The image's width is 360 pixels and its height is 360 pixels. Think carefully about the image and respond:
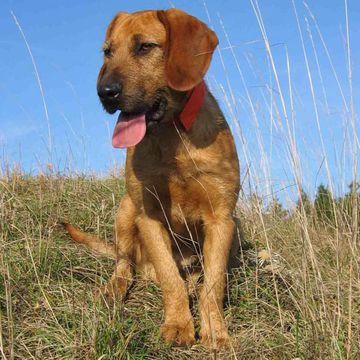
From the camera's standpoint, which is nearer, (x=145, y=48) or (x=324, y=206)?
(x=145, y=48)

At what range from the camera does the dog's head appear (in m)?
3.39

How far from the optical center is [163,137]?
3707 millimetres

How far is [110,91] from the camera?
3.33 m

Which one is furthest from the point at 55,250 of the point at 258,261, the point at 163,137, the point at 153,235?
the point at 258,261

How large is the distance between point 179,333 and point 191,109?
131 centimetres

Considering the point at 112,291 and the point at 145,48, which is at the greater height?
the point at 145,48

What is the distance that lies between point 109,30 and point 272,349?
229 centimetres

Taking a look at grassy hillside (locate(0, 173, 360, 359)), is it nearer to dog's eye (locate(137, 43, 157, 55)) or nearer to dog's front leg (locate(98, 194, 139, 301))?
dog's front leg (locate(98, 194, 139, 301))

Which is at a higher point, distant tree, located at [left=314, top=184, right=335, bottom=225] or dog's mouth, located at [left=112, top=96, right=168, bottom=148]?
distant tree, located at [left=314, top=184, right=335, bottom=225]

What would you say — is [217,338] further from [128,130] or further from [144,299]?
[128,130]

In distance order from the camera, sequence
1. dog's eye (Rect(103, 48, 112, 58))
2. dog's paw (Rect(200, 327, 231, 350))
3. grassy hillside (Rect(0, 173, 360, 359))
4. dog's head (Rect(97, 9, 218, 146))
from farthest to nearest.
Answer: dog's eye (Rect(103, 48, 112, 58)), dog's head (Rect(97, 9, 218, 146)), dog's paw (Rect(200, 327, 231, 350)), grassy hillside (Rect(0, 173, 360, 359))

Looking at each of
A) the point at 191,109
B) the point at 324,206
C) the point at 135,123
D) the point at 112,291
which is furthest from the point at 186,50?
the point at 324,206

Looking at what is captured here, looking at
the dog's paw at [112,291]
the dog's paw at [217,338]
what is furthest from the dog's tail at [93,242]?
the dog's paw at [217,338]

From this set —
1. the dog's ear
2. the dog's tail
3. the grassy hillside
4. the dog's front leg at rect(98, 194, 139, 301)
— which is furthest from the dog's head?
the dog's tail
